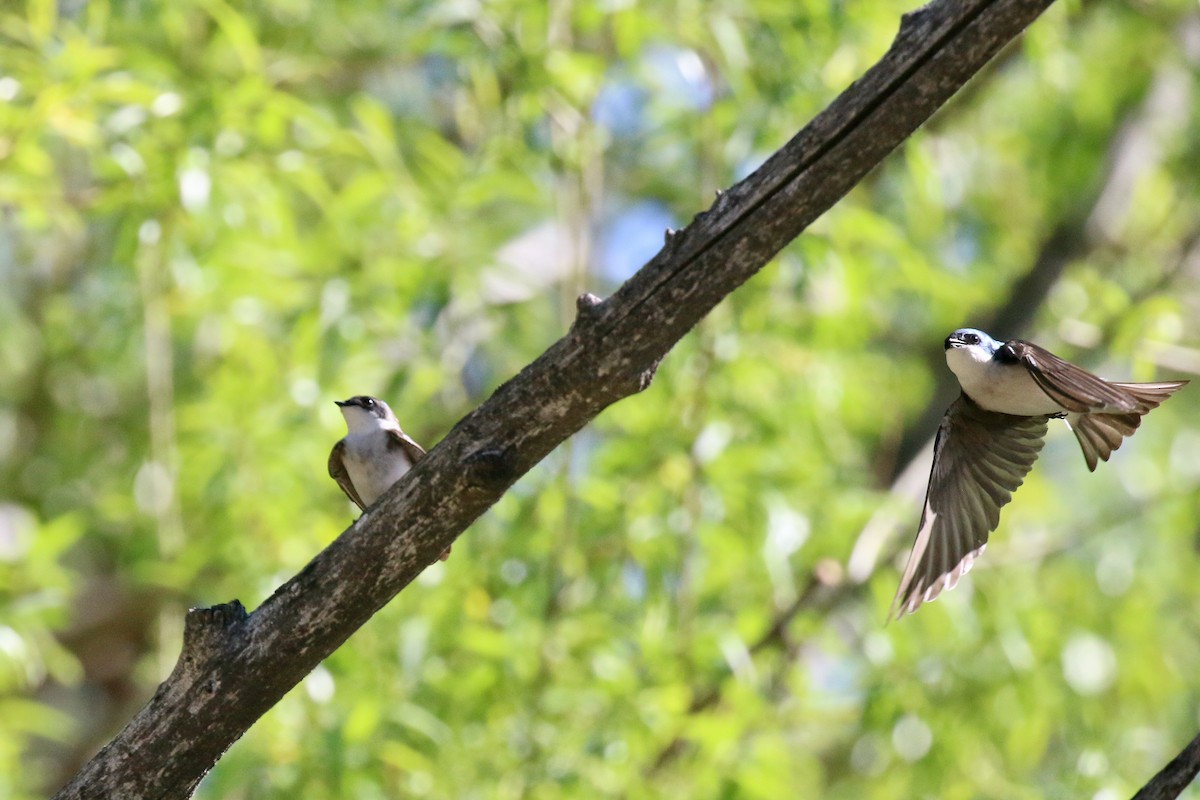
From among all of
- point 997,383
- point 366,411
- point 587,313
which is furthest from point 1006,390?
point 366,411

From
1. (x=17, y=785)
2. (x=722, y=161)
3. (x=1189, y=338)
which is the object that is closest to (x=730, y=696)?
(x=722, y=161)

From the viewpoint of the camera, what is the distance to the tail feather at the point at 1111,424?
87.7 inches

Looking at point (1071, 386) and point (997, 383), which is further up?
point (997, 383)

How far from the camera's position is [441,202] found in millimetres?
4922

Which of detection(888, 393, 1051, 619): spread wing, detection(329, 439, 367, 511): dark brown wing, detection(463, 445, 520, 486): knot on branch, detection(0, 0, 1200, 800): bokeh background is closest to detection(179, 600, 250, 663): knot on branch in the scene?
detection(463, 445, 520, 486): knot on branch

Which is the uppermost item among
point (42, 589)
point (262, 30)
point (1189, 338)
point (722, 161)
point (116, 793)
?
point (262, 30)

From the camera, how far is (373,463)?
3.46m

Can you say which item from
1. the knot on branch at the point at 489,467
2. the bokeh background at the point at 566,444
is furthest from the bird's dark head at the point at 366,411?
the knot on branch at the point at 489,467

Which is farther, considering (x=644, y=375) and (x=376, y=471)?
(x=376, y=471)

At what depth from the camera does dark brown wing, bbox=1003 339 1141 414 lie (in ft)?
6.68

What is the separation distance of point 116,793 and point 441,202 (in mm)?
3008

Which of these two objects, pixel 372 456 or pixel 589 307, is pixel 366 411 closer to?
pixel 372 456

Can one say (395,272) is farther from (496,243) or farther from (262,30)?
(262,30)

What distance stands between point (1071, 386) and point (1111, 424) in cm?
38
